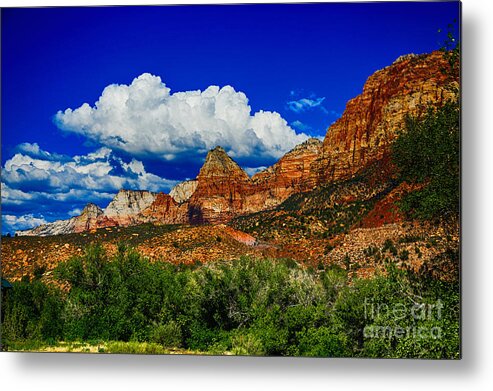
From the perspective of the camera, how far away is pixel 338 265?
27.7ft

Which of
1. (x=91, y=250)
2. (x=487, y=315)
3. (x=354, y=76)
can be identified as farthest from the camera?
(x=91, y=250)

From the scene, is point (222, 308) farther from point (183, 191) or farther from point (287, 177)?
point (287, 177)

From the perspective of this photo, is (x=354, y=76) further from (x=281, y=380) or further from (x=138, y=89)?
(x=281, y=380)

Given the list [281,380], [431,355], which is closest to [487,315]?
[431,355]

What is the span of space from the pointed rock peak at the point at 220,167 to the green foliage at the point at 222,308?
3.58 feet

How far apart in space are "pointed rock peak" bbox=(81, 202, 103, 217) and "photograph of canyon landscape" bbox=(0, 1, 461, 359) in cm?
3

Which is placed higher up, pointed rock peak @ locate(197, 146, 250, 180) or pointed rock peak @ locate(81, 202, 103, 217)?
pointed rock peak @ locate(197, 146, 250, 180)

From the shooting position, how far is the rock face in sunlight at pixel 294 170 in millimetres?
8352

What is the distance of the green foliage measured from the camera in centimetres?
798

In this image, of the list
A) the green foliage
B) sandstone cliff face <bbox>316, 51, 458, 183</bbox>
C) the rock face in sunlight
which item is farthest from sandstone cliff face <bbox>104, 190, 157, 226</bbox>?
sandstone cliff face <bbox>316, 51, 458, 183</bbox>

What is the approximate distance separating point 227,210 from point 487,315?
3.28 m

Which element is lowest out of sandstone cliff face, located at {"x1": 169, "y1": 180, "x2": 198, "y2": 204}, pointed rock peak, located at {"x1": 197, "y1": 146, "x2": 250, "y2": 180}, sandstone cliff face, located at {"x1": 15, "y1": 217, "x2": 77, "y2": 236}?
sandstone cliff face, located at {"x1": 15, "y1": 217, "x2": 77, "y2": 236}

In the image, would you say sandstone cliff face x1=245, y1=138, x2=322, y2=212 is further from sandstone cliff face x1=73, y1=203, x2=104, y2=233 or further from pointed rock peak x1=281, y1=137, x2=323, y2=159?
sandstone cliff face x1=73, y1=203, x2=104, y2=233

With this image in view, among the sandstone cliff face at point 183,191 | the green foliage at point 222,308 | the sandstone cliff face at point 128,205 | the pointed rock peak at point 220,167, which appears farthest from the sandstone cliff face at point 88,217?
the pointed rock peak at point 220,167
